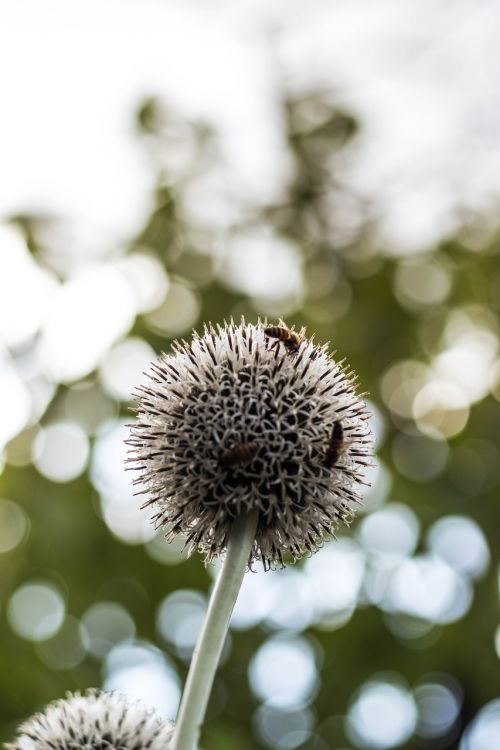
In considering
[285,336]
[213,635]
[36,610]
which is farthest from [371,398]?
[213,635]

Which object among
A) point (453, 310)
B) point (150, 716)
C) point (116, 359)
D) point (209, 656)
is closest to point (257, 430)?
point (209, 656)

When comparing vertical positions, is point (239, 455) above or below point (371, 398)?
below

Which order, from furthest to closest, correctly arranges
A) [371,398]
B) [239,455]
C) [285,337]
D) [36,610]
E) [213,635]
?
[371,398] < [36,610] < [285,337] < [239,455] < [213,635]

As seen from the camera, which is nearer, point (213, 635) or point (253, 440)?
point (213, 635)

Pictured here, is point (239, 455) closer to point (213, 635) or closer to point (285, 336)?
point (285, 336)

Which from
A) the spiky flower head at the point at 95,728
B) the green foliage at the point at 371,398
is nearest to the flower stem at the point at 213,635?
the spiky flower head at the point at 95,728

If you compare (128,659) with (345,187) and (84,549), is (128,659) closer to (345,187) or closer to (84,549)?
(84,549)

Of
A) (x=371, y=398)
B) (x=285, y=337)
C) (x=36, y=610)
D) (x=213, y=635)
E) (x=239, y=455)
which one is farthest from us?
(x=371, y=398)
